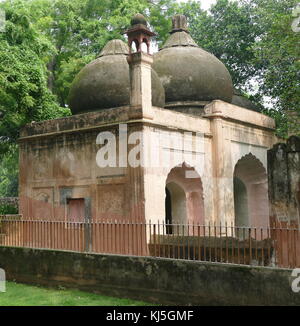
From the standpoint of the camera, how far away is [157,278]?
733cm

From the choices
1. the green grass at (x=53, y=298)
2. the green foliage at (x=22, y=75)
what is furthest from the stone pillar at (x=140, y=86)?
the green grass at (x=53, y=298)

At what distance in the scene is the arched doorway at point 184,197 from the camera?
13445mm

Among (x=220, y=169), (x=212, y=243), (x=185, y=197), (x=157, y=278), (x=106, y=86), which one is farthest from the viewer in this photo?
(x=185, y=197)

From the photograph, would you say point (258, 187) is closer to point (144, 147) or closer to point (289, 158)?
point (144, 147)

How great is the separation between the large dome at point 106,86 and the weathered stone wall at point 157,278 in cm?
515

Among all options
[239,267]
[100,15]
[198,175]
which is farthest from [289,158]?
[100,15]

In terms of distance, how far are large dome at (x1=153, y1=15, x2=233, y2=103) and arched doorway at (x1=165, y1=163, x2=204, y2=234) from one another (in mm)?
2669

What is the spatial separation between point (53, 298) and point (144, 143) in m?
4.54

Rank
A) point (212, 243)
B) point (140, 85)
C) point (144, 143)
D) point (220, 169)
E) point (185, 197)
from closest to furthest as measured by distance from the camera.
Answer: point (212, 243) → point (144, 143) → point (140, 85) → point (220, 169) → point (185, 197)

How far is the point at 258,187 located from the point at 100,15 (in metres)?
11.9

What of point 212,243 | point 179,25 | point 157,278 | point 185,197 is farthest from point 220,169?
point 157,278

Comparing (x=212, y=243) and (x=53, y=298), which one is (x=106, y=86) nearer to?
(x=212, y=243)

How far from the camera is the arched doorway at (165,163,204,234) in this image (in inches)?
529

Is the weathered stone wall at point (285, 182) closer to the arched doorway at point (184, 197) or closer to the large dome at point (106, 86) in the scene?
the arched doorway at point (184, 197)
